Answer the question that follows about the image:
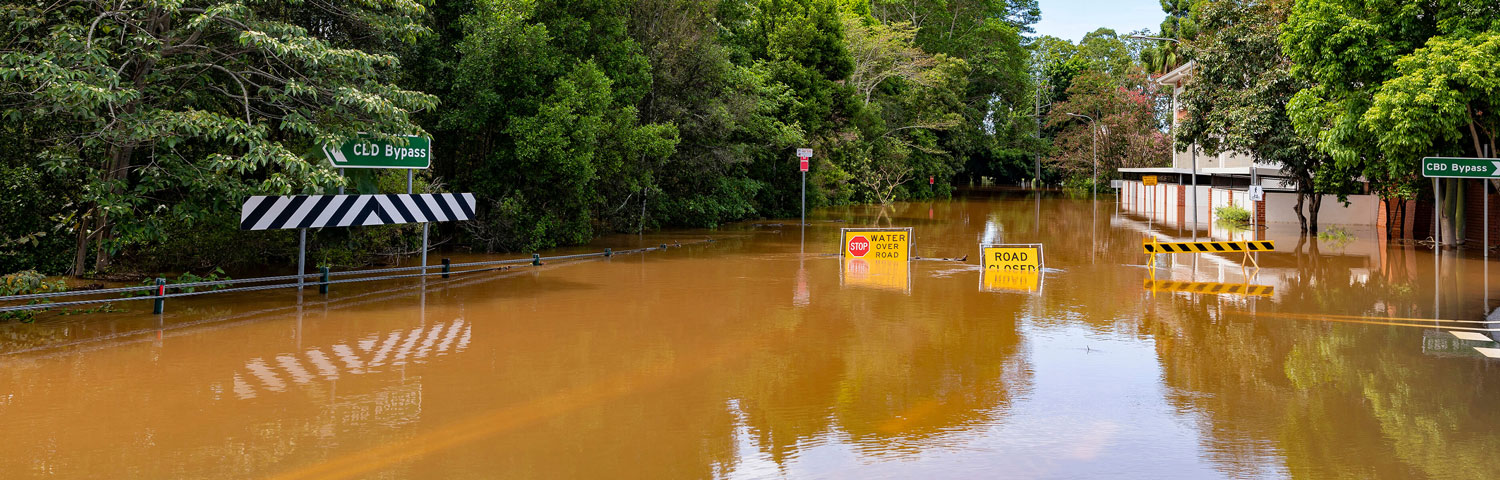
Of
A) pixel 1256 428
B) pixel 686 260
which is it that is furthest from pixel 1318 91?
pixel 1256 428

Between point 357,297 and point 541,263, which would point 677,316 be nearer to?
point 357,297

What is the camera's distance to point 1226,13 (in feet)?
108

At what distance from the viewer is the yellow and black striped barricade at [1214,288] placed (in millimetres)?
17516

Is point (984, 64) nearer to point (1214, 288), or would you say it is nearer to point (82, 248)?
point (1214, 288)

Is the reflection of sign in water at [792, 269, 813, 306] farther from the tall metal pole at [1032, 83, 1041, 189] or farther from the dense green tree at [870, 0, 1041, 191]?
the tall metal pole at [1032, 83, 1041, 189]

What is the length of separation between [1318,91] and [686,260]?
15876 millimetres

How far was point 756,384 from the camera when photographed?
9.98 m

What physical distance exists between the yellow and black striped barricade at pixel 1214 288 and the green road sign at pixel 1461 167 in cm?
634

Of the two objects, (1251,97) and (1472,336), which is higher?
(1251,97)

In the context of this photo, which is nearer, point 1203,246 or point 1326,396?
point 1326,396

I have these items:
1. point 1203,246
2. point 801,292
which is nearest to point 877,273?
point 801,292

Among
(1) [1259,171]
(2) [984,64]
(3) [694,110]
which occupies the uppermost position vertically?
(2) [984,64]

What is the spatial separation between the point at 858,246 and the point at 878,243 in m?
0.54

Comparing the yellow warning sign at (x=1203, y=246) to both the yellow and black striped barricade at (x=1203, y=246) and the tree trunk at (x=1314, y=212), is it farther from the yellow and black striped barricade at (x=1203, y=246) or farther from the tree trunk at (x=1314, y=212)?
the tree trunk at (x=1314, y=212)
